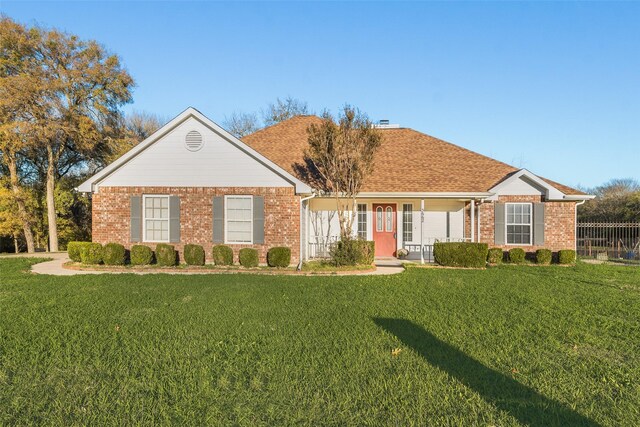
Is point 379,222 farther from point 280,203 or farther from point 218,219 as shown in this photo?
point 218,219

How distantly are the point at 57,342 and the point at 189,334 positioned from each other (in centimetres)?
172

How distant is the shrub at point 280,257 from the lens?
45.7ft

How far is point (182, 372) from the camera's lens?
4793 mm

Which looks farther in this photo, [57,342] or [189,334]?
[189,334]

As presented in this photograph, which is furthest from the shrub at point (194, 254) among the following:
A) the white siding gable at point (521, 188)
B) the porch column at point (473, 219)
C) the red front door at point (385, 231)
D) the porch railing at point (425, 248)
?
the white siding gable at point (521, 188)

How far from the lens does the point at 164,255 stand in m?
14.2

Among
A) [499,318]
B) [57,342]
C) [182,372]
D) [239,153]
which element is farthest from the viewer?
[239,153]

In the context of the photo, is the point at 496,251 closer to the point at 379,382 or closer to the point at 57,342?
the point at 379,382

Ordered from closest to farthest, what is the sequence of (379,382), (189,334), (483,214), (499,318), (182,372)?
(379,382) < (182,372) < (189,334) < (499,318) < (483,214)

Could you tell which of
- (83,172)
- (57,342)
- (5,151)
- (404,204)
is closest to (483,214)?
(404,204)

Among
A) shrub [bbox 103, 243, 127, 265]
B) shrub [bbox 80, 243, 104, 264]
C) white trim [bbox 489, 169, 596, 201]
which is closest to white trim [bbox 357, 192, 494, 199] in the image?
white trim [bbox 489, 169, 596, 201]

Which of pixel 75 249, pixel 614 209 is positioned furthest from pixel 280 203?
pixel 614 209

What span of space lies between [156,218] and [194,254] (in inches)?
91.7

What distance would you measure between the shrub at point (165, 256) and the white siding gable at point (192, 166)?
2.34 metres
